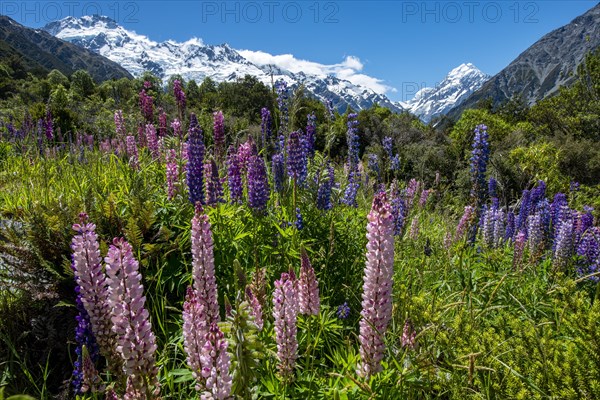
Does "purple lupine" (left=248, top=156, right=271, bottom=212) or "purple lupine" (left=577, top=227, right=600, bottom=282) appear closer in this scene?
"purple lupine" (left=248, top=156, right=271, bottom=212)

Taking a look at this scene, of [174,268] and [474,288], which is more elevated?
[174,268]

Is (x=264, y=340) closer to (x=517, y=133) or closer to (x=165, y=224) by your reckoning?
(x=165, y=224)

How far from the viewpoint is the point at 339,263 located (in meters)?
4.11

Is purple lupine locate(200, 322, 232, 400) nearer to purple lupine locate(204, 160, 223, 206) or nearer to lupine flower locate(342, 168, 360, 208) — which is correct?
purple lupine locate(204, 160, 223, 206)

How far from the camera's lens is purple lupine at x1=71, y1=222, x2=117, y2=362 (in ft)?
5.68

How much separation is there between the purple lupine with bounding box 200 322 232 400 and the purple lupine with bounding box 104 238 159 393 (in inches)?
13.4

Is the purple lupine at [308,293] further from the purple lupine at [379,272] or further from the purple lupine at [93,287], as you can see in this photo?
the purple lupine at [93,287]

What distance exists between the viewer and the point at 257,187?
381 centimetres

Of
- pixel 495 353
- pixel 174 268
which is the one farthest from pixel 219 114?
pixel 495 353

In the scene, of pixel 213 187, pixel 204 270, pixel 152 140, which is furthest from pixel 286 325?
pixel 152 140

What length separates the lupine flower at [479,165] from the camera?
4.75 meters

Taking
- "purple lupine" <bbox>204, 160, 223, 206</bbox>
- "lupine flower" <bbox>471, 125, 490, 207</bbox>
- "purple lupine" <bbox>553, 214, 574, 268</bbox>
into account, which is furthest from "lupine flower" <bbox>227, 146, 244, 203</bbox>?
"purple lupine" <bbox>553, 214, 574, 268</bbox>

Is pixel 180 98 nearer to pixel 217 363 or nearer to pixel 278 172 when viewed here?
pixel 278 172

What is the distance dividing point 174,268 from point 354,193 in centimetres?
295
